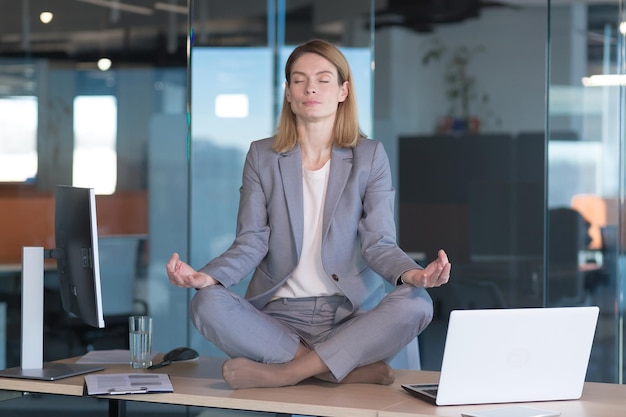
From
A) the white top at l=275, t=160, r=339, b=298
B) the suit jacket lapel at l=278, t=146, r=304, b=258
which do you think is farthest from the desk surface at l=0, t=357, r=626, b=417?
the suit jacket lapel at l=278, t=146, r=304, b=258

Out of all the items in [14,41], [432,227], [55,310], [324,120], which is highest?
[14,41]

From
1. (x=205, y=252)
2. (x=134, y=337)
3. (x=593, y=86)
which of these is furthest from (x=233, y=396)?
(x=593, y=86)

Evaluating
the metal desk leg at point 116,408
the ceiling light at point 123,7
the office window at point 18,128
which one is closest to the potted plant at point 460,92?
the ceiling light at point 123,7

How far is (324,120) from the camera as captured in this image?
3303 millimetres

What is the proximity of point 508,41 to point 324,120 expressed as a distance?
1.95 metres

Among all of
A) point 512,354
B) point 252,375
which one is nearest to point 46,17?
point 252,375

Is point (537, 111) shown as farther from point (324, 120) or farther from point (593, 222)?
point (324, 120)

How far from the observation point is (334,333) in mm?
2846

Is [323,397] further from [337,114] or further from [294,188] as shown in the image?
[337,114]

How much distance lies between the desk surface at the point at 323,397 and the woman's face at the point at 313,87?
868 millimetres

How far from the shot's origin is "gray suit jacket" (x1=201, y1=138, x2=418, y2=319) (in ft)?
10.3

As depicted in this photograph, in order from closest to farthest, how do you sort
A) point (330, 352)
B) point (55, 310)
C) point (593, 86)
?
1. point (330, 352)
2. point (593, 86)
3. point (55, 310)

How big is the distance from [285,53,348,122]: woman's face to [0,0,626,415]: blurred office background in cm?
155

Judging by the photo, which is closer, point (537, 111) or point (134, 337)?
point (134, 337)
